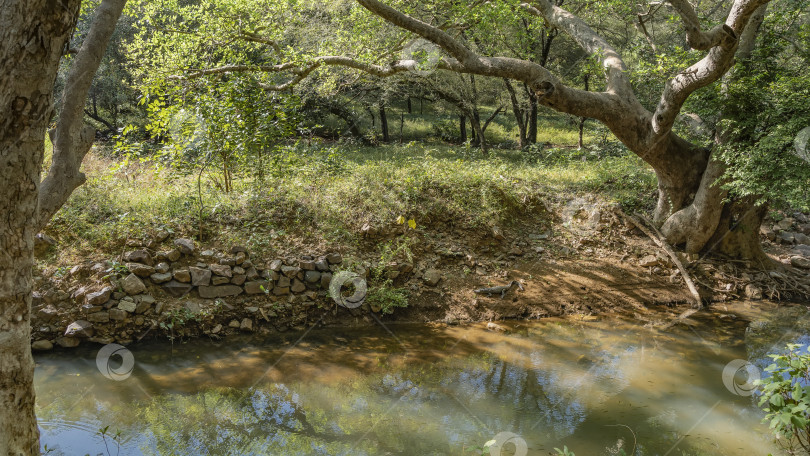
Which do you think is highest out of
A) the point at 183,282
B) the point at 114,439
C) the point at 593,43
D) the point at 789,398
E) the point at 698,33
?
the point at 698,33

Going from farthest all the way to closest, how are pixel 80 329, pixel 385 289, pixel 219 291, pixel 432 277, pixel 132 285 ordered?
1. pixel 432 277
2. pixel 385 289
3. pixel 219 291
4. pixel 132 285
5. pixel 80 329

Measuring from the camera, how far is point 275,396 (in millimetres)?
4914

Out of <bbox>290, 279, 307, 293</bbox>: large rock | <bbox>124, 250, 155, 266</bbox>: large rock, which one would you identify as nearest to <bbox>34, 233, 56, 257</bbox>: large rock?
<bbox>124, 250, 155, 266</bbox>: large rock

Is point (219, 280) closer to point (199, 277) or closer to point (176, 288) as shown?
point (199, 277)

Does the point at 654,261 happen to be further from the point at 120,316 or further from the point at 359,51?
the point at 120,316

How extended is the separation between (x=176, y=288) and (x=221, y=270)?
0.60 metres

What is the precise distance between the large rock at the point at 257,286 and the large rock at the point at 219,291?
106mm

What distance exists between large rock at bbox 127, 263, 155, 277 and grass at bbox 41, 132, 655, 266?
42 cm

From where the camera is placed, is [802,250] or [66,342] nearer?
[66,342]

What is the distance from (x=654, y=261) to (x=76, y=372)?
8.56m

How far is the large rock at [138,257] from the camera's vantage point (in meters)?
6.28

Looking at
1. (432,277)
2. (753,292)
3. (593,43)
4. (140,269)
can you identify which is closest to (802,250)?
(753,292)

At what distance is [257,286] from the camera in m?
6.62

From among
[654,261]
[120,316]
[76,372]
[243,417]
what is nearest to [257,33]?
[120,316]
